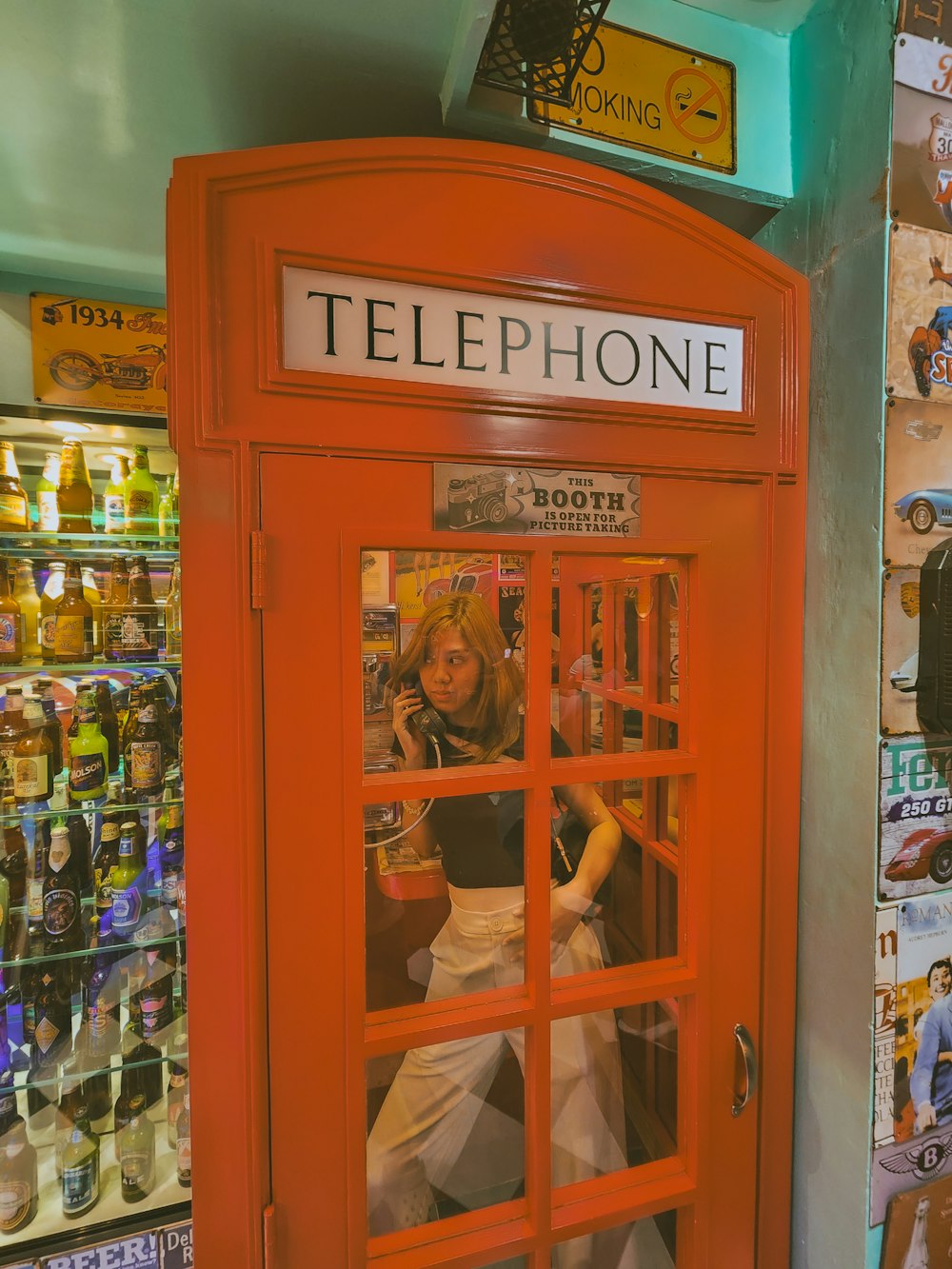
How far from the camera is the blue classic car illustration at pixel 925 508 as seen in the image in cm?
114

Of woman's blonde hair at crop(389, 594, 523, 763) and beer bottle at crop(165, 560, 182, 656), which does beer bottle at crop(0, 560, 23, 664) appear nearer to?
beer bottle at crop(165, 560, 182, 656)

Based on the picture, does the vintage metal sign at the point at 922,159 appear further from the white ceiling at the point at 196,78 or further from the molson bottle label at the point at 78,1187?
the molson bottle label at the point at 78,1187

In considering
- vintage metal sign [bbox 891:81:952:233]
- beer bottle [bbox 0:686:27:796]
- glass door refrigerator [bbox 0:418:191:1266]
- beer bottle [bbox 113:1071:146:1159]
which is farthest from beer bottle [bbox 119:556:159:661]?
vintage metal sign [bbox 891:81:952:233]

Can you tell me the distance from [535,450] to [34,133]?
1.38 m

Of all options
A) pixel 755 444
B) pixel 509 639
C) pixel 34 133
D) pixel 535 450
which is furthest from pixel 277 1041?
pixel 34 133

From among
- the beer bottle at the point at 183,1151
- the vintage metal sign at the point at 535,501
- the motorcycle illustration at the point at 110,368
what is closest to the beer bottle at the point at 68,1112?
the beer bottle at the point at 183,1151

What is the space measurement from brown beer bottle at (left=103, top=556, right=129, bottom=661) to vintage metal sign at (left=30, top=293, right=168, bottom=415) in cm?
52

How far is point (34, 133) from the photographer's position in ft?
4.34

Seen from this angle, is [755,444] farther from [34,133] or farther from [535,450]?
[34,133]

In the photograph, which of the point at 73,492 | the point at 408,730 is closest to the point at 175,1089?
the point at 408,730

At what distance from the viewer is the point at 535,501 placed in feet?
3.49

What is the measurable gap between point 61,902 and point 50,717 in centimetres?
55

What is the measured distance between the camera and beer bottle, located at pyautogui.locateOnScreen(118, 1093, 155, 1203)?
1.70 meters

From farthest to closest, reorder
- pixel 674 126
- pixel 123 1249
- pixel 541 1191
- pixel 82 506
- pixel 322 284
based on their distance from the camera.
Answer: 1. pixel 82 506
2. pixel 123 1249
3. pixel 674 126
4. pixel 541 1191
5. pixel 322 284
